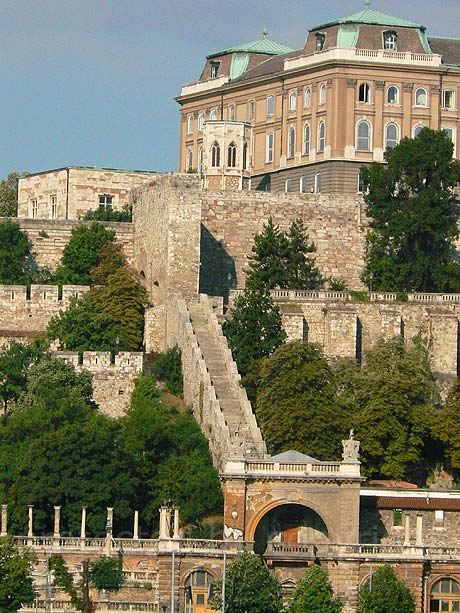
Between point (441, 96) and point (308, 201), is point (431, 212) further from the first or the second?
point (441, 96)

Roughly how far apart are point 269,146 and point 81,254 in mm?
16948

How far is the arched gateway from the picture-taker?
85812mm

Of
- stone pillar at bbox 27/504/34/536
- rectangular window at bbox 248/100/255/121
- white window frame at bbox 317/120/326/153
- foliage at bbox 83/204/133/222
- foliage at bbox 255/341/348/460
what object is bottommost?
stone pillar at bbox 27/504/34/536

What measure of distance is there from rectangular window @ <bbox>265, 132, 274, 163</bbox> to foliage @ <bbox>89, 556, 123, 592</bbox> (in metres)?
40.0

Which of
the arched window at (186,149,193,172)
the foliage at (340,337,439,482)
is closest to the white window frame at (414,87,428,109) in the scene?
the arched window at (186,149,193,172)

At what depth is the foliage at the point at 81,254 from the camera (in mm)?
106750

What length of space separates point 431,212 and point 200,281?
9.16 m

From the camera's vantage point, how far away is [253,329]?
324ft

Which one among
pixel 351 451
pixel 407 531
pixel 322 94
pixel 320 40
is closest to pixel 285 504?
pixel 351 451

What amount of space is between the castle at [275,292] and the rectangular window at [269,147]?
146 mm

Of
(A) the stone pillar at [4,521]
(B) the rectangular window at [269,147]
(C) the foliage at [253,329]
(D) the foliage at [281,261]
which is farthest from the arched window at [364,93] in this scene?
(A) the stone pillar at [4,521]

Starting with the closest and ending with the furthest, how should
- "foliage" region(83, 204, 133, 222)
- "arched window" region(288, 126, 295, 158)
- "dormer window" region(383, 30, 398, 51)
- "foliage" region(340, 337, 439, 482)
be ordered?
"foliage" region(340, 337, 439, 482) → "foliage" region(83, 204, 133, 222) → "arched window" region(288, 126, 295, 158) → "dormer window" region(383, 30, 398, 51)

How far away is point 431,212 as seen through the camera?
10694 centimetres

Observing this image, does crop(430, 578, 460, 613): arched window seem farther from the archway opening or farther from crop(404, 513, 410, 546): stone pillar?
the archway opening
